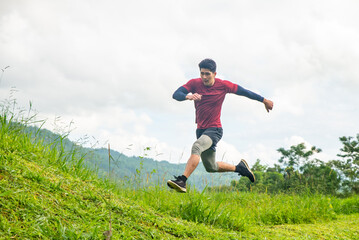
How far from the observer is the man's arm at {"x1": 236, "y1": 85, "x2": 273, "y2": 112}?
5816 mm

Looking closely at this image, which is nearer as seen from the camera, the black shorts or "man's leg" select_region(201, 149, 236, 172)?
the black shorts

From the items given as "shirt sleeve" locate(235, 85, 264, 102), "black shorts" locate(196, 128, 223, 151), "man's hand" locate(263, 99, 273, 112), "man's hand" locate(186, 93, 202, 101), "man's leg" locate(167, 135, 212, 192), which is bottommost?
"man's leg" locate(167, 135, 212, 192)

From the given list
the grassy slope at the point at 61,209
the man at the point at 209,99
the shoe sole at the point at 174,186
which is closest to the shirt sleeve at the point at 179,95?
the man at the point at 209,99

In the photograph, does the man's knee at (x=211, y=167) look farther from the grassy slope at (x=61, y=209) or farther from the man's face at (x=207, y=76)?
the grassy slope at (x=61, y=209)

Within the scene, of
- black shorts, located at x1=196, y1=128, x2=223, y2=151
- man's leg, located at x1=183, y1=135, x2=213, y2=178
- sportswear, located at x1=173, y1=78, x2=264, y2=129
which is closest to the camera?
man's leg, located at x1=183, y1=135, x2=213, y2=178

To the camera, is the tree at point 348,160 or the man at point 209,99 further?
the tree at point 348,160

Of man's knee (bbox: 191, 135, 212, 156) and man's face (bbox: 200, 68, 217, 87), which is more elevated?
man's face (bbox: 200, 68, 217, 87)

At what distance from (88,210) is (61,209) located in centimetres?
27

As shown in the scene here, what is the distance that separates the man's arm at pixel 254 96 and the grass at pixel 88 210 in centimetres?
178

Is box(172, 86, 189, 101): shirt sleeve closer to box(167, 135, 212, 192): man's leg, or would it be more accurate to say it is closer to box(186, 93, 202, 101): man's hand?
box(186, 93, 202, 101): man's hand

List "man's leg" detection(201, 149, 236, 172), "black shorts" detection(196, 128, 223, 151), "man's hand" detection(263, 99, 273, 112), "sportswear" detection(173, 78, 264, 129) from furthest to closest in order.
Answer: "man's hand" detection(263, 99, 273, 112) < "man's leg" detection(201, 149, 236, 172) < "sportswear" detection(173, 78, 264, 129) < "black shorts" detection(196, 128, 223, 151)

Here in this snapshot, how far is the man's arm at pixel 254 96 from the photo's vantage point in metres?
5.82

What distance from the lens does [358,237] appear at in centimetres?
459

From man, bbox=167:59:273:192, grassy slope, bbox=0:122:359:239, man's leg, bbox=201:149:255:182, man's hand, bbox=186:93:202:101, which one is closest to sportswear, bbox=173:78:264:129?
man, bbox=167:59:273:192
